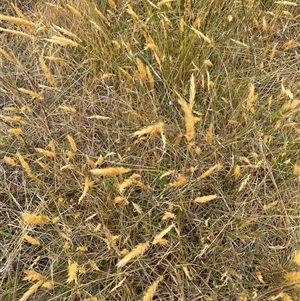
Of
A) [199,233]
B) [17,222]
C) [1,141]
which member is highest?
[199,233]

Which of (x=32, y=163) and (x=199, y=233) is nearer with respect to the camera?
(x=199, y=233)

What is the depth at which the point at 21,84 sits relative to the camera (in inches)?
66.2

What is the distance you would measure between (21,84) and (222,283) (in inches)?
40.0

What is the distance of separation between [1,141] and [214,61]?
786 millimetres

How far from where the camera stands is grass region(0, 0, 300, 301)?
1.24m

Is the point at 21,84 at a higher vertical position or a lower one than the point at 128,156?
lower

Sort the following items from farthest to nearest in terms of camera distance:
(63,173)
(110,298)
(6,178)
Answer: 1. (6,178)
2. (63,173)
3. (110,298)

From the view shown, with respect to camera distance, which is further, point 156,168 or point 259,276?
point 156,168

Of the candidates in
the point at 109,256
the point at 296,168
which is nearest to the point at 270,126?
the point at 296,168

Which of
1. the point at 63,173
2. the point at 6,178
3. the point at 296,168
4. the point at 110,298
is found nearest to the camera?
the point at 296,168

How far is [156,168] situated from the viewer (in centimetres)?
138

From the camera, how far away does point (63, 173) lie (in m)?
1.36

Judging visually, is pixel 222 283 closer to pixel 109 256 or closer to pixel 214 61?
pixel 109 256

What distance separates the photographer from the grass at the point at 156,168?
124cm
